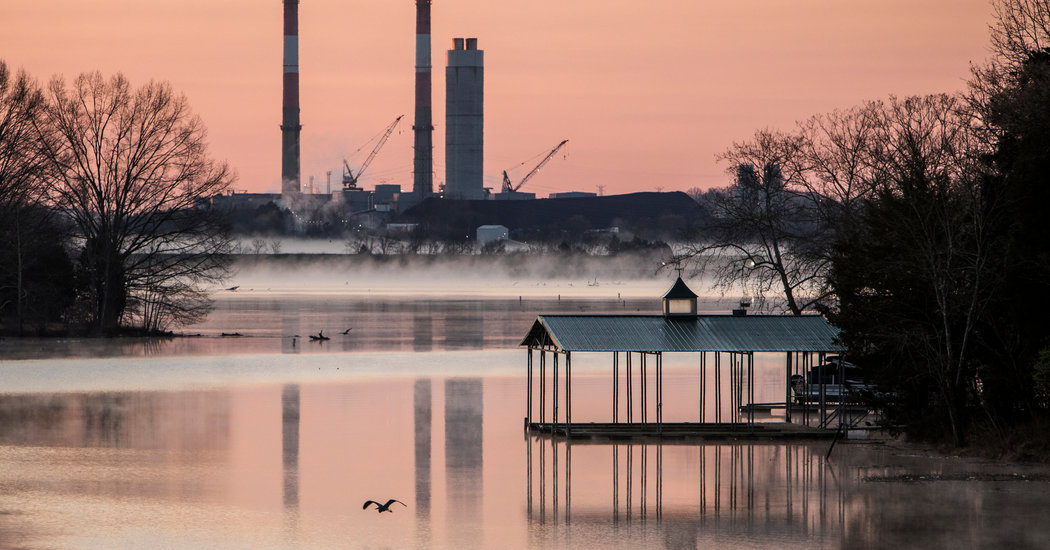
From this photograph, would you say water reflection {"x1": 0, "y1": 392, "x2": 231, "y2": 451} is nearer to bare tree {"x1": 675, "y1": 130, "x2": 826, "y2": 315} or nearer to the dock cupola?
the dock cupola

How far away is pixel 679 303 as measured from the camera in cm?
3181

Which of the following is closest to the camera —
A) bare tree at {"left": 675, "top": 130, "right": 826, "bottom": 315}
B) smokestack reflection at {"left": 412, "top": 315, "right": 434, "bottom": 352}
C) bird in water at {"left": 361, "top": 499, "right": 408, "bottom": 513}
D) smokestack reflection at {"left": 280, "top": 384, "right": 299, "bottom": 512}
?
bird in water at {"left": 361, "top": 499, "right": 408, "bottom": 513}

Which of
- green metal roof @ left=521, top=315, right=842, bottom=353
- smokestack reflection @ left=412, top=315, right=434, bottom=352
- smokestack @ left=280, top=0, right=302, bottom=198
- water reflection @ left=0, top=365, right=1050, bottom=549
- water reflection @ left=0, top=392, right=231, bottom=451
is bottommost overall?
water reflection @ left=0, top=365, right=1050, bottom=549

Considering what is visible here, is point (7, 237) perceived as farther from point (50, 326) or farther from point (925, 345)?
point (925, 345)

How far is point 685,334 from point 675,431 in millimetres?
2298

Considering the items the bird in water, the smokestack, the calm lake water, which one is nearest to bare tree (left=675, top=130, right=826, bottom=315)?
the calm lake water

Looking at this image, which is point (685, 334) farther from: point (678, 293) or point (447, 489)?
point (447, 489)

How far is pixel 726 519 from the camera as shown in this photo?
70.8 ft

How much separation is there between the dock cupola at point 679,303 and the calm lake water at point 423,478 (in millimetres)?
3382

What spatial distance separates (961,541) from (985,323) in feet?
34.7

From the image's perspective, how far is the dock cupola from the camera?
1250 inches

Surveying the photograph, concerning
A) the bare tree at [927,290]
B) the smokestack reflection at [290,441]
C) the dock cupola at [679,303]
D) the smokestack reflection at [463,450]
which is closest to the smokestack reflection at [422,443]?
the smokestack reflection at [463,450]

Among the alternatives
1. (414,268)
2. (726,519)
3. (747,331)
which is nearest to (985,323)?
(747,331)

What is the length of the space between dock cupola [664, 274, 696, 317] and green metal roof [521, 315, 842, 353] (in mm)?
173
